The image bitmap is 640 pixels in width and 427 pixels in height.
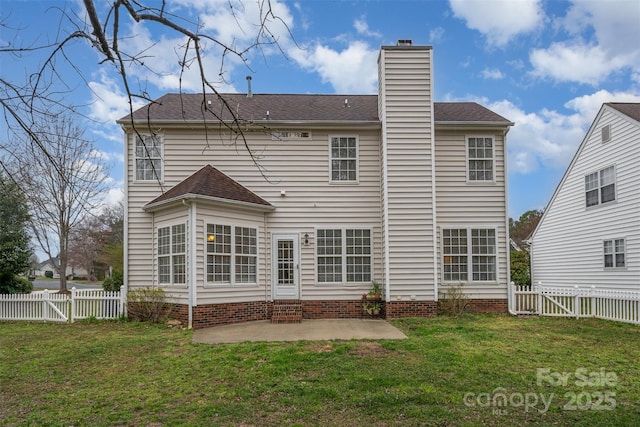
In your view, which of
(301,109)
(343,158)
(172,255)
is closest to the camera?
(172,255)

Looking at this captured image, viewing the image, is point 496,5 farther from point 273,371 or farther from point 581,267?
point 581,267

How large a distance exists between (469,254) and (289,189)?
5.64 metres

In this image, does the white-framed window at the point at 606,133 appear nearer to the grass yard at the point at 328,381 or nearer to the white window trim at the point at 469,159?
the white window trim at the point at 469,159

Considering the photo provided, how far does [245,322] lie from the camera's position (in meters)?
11.4

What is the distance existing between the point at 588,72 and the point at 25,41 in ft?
56.2

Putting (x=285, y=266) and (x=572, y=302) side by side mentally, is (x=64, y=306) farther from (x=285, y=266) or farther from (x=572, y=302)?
(x=572, y=302)

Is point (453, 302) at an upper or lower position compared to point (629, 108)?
lower

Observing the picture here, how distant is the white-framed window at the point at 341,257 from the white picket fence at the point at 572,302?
4454 mm

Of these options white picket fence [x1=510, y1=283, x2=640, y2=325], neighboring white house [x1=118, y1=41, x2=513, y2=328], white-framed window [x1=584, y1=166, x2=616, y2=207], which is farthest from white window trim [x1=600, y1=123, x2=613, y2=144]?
white picket fence [x1=510, y1=283, x2=640, y2=325]

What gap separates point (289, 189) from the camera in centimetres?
1247

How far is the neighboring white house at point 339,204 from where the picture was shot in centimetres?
1168

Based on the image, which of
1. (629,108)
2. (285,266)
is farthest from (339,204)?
(629,108)

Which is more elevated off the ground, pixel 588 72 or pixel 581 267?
pixel 588 72

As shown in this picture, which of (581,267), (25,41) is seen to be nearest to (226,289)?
(25,41)
